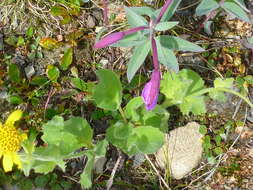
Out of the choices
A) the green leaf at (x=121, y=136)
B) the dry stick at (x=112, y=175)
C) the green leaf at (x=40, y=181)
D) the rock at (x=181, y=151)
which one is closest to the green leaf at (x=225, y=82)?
the rock at (x=181, y=151)

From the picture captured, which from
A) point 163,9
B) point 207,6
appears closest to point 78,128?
point 163,9

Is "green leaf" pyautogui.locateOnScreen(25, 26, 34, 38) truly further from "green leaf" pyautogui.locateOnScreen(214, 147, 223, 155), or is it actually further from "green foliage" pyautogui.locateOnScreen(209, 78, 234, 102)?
"green leaf" pyautogui.locateOnScreen(214, 147, 223, 155)

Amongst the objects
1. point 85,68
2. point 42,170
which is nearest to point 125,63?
point 85,68

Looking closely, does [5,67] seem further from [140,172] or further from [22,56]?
[140,172]

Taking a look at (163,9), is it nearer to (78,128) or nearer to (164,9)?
(164,9)

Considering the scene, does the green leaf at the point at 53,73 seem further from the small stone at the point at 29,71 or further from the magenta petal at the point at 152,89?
the magenta petal at the point at 152,89
